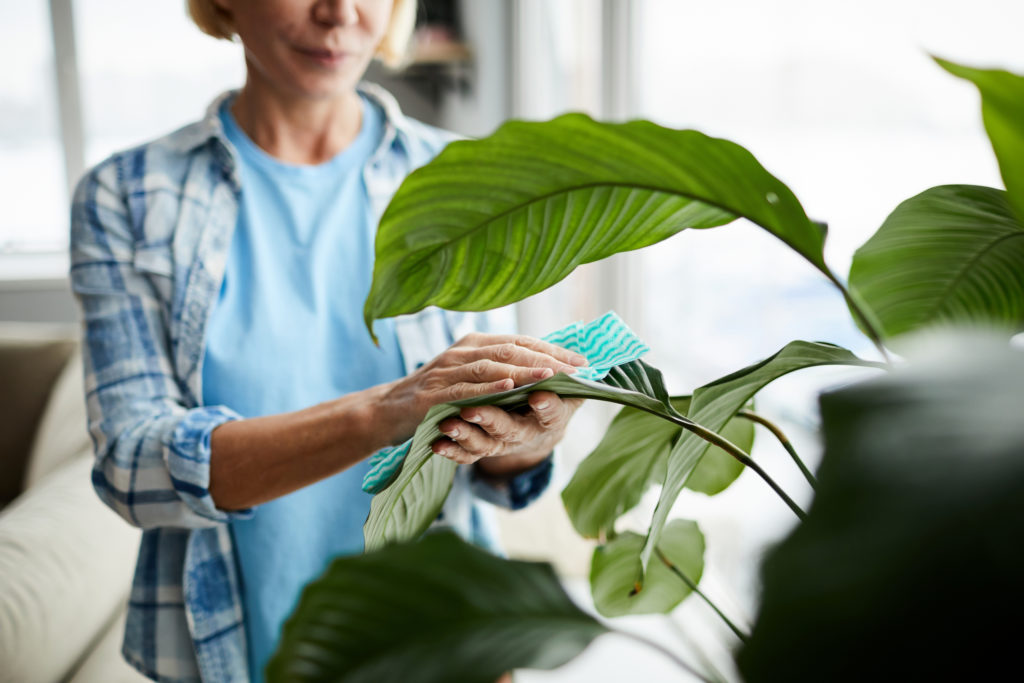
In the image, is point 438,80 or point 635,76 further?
point 438,80

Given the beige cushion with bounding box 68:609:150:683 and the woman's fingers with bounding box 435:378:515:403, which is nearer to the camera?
the woman's fingers with bounding box 435:378:515:403

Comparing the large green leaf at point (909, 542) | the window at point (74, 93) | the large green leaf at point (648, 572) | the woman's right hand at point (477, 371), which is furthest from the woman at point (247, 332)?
the window at point (74, 93)

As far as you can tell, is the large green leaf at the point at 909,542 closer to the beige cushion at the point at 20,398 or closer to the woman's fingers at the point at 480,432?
the woman's fingers at the point at 480,432

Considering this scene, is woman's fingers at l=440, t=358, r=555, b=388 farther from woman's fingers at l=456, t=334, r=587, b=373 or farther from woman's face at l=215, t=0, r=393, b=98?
woman's face at l=215, t=0, r=393, b=98

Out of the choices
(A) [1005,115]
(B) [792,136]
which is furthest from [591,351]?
(B) [792,136]

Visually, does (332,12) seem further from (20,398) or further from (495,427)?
(20,398)

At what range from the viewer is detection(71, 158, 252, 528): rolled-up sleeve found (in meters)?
0.72

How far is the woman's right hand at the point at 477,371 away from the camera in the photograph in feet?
1.49

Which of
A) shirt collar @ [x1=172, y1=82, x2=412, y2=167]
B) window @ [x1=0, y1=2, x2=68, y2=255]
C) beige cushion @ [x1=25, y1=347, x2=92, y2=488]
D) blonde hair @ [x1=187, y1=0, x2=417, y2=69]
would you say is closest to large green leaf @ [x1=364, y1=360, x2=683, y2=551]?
shirt collar @ [x1=172, y1=82, x2=412, y2=167]

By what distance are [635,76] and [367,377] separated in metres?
1.39

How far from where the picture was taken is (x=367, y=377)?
0.91 metres

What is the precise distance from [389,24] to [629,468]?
789 millimetres

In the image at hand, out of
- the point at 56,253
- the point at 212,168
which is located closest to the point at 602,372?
the point at 212,168

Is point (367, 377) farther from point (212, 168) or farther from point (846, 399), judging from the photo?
point (846, 399)
